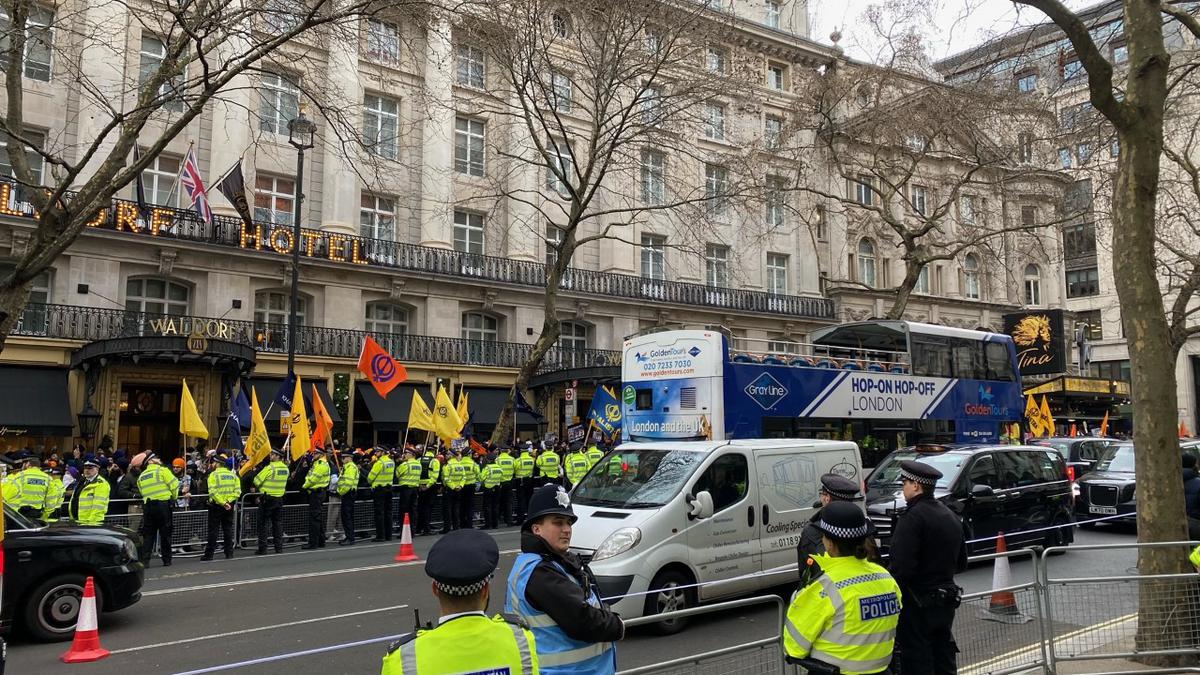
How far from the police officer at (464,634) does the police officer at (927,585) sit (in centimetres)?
320

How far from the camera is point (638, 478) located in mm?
9125

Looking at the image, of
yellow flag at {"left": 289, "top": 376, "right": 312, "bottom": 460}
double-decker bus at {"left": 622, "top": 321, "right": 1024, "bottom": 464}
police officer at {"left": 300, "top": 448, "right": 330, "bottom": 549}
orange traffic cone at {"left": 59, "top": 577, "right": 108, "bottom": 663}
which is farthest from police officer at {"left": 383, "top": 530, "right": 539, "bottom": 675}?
yellow flag at {"left": 289, "top": 376, "right": 312, "bottom": 460}

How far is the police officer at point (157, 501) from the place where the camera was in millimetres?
13117

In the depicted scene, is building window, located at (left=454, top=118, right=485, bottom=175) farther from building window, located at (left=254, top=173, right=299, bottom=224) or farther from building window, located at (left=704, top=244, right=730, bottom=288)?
building window, located at (left=704, top=244, right=730, bottom=288)

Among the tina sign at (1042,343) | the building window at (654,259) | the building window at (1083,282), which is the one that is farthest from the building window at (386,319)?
the building window at (1083,282)

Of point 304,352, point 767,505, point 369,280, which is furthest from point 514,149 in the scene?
point 767,505

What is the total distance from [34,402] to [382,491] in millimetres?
11934

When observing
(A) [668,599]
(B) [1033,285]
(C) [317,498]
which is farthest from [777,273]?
(A) [668,599]

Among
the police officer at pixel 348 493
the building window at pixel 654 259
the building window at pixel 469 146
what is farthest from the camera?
the building window at pixel 654 259

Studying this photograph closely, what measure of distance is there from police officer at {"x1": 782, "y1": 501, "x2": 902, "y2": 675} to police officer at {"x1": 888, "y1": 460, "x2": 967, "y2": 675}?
45.4 inches

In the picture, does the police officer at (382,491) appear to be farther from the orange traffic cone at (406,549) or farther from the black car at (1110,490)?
the black car at (1110,490)

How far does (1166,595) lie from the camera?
6.52 metres

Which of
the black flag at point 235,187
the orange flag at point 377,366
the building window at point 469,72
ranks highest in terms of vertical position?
the building window at point 469,72

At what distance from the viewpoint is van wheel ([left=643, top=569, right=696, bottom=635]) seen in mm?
8039
